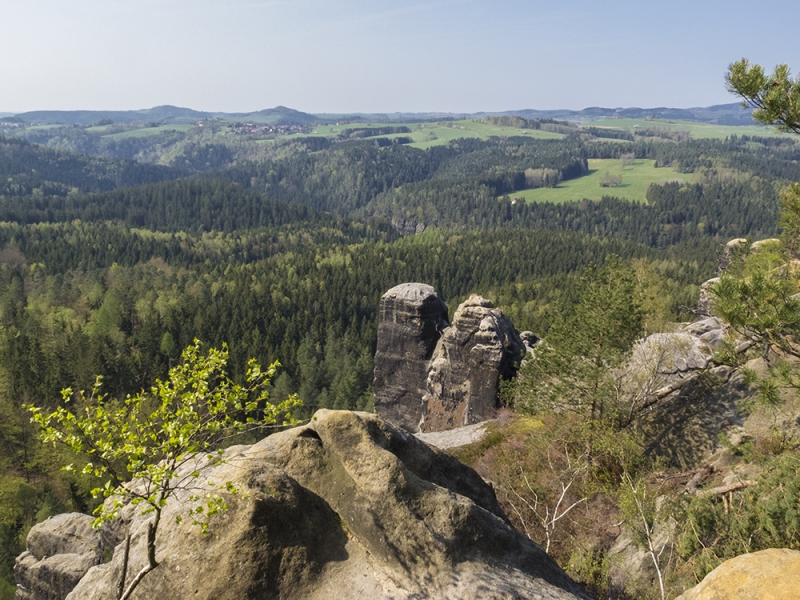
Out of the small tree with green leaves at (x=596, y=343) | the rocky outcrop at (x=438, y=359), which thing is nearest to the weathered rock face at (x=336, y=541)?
the small tree with green leaves at (x=596, y=343)

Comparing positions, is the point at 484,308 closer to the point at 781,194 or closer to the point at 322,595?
the point at 781,194

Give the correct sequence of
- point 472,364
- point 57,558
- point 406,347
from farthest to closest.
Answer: point 406,347
point 472,364
point 57,558

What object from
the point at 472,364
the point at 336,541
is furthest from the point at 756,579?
the point at 472,364

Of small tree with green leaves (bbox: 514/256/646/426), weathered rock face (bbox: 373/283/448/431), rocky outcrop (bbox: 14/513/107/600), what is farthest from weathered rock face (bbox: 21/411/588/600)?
weathered rock face (bbox: 373/283/448/431)

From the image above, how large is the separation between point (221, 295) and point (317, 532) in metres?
127

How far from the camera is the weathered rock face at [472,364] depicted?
50.5 meters

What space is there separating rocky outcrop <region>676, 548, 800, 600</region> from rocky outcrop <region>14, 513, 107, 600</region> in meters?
19.9

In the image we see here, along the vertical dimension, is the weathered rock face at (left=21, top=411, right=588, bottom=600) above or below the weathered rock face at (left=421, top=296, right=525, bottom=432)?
above

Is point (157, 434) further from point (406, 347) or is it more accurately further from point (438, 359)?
point (406, 347)

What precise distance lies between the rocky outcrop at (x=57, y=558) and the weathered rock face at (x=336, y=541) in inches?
321

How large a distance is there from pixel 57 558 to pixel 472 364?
121 ft

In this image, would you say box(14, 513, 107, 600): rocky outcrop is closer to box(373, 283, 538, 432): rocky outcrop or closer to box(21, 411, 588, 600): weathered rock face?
box(21, 411, 588, 600): weathered rock face

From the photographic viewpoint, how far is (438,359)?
186 ft

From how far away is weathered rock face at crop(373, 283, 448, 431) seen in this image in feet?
191
